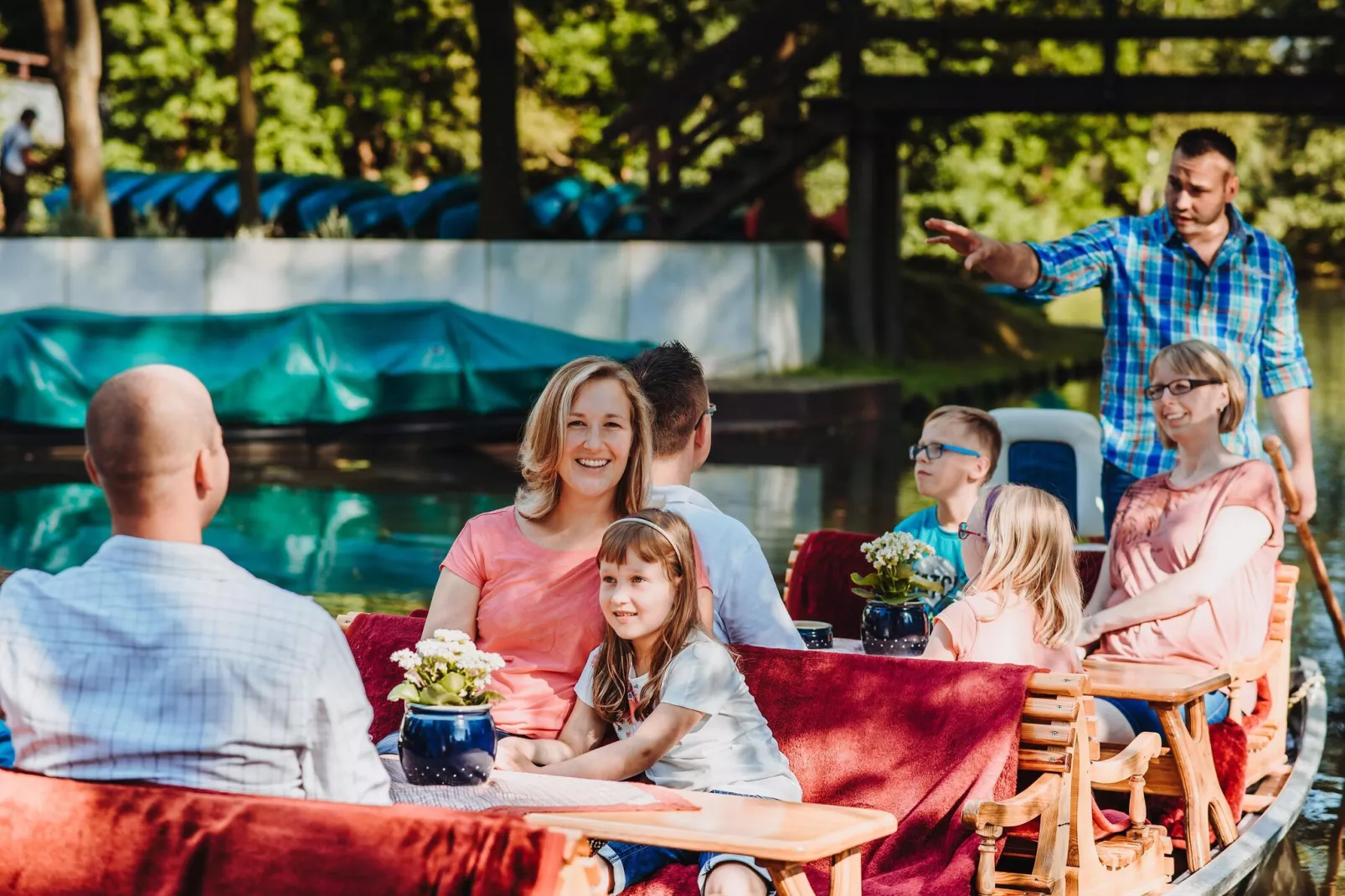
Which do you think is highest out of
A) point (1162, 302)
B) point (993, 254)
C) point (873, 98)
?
point (873, 98)

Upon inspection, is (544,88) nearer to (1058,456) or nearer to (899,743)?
(1058,456)

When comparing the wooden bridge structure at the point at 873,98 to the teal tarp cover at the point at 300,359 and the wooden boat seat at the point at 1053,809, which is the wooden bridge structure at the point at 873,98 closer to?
the teal tarp cover at the point at 300,359

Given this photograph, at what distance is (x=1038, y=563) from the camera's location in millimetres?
5133

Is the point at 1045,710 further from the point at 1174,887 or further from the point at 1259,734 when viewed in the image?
the point at 1259,734

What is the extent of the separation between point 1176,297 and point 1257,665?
1586mm

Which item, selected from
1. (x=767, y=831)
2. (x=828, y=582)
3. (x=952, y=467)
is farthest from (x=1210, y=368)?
(x=767, y=831)

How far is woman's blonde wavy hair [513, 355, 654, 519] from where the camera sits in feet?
15.7

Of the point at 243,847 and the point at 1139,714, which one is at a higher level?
the point at 243,847

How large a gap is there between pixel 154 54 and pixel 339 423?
24704mm

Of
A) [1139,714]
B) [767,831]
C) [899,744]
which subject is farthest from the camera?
[1139,714]

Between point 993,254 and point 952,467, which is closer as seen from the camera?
point 952,467

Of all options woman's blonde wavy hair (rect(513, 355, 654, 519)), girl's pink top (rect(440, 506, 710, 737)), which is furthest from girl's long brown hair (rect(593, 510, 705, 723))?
woman's blonde wavy hair (rect(513, 355, 654, 519))

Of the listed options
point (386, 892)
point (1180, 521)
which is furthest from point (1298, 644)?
point (386, 892)

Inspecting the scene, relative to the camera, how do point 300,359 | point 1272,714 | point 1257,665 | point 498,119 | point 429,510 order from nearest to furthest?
point 1257,665, point 1272,714, point 429,510, point 300,359, point 498,119
